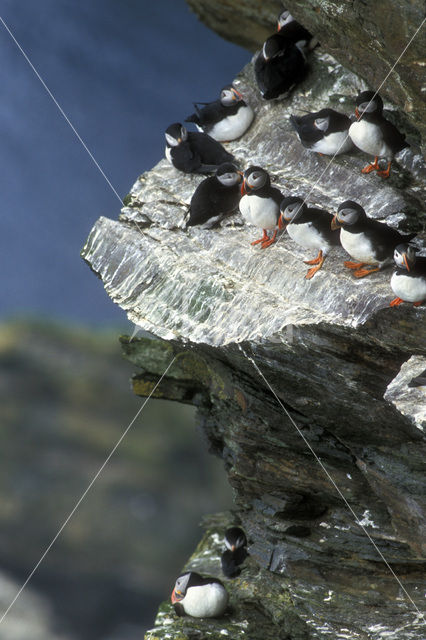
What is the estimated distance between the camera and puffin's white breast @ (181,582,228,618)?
7.38 meters

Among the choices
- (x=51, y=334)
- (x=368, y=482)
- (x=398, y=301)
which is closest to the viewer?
(x=398, y=301)

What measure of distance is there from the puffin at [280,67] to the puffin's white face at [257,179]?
1429mm

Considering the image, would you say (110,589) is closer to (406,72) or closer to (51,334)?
(51,334)

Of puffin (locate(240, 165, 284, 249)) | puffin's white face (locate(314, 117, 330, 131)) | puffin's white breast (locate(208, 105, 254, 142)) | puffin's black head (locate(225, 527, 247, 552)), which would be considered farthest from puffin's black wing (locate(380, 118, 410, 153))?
puffin's black head (locate(225, 527, 247, 552))

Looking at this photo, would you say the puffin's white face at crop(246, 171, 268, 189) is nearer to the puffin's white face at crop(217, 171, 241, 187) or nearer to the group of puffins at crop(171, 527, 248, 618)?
the puffin's white face at crop(217, 171, 241, 187)

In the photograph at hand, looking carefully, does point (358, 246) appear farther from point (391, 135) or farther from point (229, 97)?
point (229, 97)

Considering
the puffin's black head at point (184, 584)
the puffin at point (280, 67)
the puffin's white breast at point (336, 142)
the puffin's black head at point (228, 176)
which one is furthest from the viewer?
the puffin's black head at point (184, 584)

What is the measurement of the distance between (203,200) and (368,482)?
2.62 meters

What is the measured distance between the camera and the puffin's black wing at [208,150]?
22.9 feet

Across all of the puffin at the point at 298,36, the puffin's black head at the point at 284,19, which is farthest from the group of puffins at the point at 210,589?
the puffin's black head at the point at 284,19

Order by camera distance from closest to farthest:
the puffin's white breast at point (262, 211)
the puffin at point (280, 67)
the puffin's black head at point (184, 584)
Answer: the puffin's white breast at point (262, 211) < the puffin at point (280, 67) < the puffin's black head at point (184, 584)

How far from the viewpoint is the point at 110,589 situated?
11594 millimetres

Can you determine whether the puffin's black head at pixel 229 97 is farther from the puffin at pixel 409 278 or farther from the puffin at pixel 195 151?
the puffin at pixel 409 278

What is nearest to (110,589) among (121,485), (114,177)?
(121,485)
